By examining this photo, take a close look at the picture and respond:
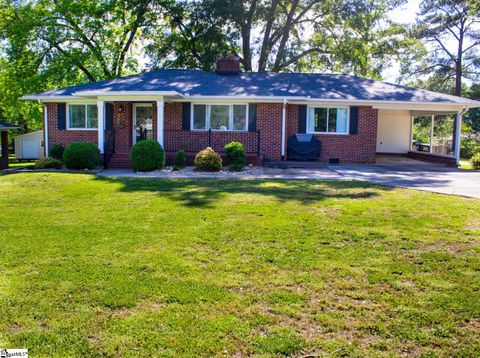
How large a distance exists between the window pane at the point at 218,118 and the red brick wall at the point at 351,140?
8.45 feet

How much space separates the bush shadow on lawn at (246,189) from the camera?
8992 mm

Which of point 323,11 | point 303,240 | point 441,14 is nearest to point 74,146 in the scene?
point 303,240

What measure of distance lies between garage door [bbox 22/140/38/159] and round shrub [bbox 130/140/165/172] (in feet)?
55.9

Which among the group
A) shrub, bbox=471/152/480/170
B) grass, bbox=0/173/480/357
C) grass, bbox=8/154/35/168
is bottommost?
grass, bbox=8/154/35/168

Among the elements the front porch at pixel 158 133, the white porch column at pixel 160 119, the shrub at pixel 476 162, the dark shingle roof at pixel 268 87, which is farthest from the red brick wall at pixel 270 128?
the shrub at pixel 476 162

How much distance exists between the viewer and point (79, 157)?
1466 centimetres

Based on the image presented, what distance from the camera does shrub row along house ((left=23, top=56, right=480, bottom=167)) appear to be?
17188 mm

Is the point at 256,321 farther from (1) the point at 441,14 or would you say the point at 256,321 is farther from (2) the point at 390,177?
(1) the point at 441,14

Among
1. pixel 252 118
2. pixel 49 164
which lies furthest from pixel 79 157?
pixel 252 118

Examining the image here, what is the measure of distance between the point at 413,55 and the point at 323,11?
8613 mm

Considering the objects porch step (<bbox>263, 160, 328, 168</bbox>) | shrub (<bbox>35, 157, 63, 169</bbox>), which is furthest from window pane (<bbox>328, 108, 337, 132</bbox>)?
shrub (<bbox>35, 157, 63, 169</bbox>)

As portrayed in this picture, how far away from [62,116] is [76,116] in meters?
0.56

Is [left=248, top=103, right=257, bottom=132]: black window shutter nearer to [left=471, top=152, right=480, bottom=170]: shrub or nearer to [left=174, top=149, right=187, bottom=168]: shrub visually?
[left=174, top=149, right=187, bottom=168]: shrub

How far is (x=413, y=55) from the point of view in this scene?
33.0 metres
